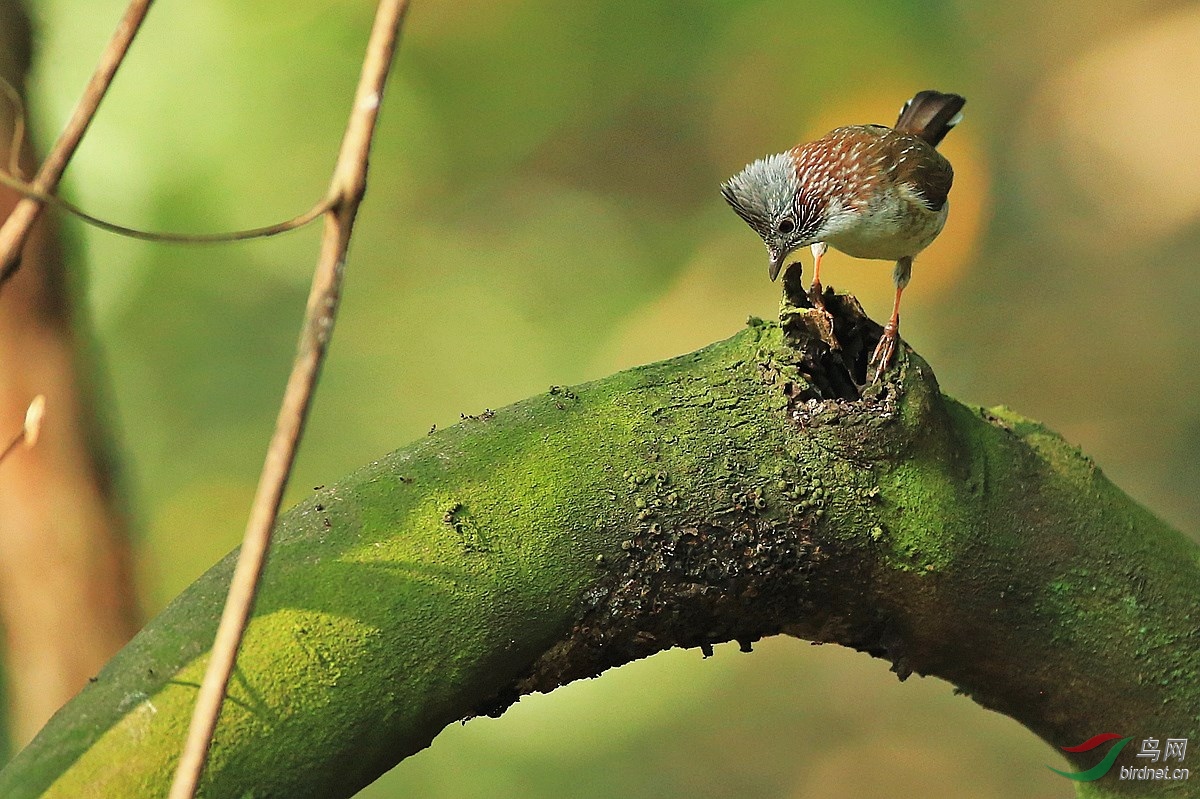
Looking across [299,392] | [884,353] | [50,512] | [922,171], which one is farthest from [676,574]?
[50,512]

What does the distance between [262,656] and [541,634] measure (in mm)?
227

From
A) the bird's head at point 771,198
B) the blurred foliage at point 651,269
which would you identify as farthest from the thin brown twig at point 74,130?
the blurred foliage at point 651,269

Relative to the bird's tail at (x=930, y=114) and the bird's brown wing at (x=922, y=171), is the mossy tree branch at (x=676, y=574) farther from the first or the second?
the bird's tail at (x=930, y=114)

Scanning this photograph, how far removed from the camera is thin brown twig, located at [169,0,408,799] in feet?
1.54

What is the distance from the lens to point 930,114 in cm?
187

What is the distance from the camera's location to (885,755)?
112 inches

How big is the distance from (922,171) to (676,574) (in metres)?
0.95

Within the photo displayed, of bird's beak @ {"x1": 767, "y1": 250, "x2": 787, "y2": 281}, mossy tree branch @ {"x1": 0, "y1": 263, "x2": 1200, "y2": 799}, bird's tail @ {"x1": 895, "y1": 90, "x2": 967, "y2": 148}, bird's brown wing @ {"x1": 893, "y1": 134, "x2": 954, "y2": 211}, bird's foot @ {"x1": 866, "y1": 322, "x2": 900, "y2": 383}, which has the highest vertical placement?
bird's tail @ {"x1": 895, "y1": 90, "x2": 967, "y2": 148}

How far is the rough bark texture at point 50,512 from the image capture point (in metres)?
2.14

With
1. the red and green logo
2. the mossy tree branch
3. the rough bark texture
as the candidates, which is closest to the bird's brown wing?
the mossy tree branch

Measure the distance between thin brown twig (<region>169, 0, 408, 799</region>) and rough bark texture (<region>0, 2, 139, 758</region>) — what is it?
1.90 metres

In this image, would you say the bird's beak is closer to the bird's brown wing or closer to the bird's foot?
the bird's brown wing

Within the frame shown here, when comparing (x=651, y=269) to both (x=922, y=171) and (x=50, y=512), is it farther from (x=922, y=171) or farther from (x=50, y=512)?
(x=50, y=512)

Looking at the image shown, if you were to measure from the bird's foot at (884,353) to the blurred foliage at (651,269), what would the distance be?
1.66 metres
